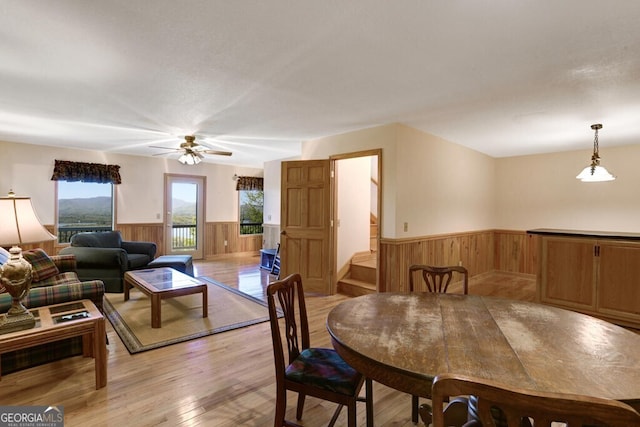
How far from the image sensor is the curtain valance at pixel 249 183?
8078mm

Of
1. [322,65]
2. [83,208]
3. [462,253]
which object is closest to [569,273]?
[462,253]

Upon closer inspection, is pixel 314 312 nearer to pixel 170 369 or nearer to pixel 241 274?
pixel 170 369

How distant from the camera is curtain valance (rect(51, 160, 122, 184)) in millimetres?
5765

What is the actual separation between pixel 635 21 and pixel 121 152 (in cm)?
740

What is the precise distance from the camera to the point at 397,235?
4.04 metres

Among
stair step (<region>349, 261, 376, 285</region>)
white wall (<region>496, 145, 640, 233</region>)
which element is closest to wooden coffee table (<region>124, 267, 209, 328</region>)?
stair step (<region>349, 261, 376, 285</region>)

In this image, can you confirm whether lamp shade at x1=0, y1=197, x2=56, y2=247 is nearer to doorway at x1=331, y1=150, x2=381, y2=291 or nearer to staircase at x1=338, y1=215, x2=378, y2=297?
doorway at x1=331, y1=150, x2=381, y2=291

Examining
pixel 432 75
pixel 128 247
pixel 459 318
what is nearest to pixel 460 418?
pixel 459 318

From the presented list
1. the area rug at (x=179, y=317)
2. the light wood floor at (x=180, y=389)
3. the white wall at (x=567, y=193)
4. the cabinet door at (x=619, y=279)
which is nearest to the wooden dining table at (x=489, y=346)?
the light wood floor at (x=180, y=389)

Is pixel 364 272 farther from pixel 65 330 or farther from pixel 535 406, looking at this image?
pixel 535 406

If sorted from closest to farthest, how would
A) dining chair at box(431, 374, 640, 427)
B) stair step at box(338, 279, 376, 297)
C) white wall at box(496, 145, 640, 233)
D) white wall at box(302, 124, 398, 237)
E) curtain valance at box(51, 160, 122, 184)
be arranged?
dining chair at box(431, 374, 640, 427) → white wall at box(302, 124, 398, 237) → stair step at box(338, 279, 376, 297) → white wall at box(496, 145, 640, 233) → curtain valance at box(51, 160, 122, 184)

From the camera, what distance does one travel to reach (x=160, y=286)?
11.5 ft

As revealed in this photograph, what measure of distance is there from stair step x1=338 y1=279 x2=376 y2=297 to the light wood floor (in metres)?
1.48

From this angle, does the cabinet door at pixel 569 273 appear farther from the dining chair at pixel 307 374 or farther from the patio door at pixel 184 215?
the patio door at pixel 184 215
